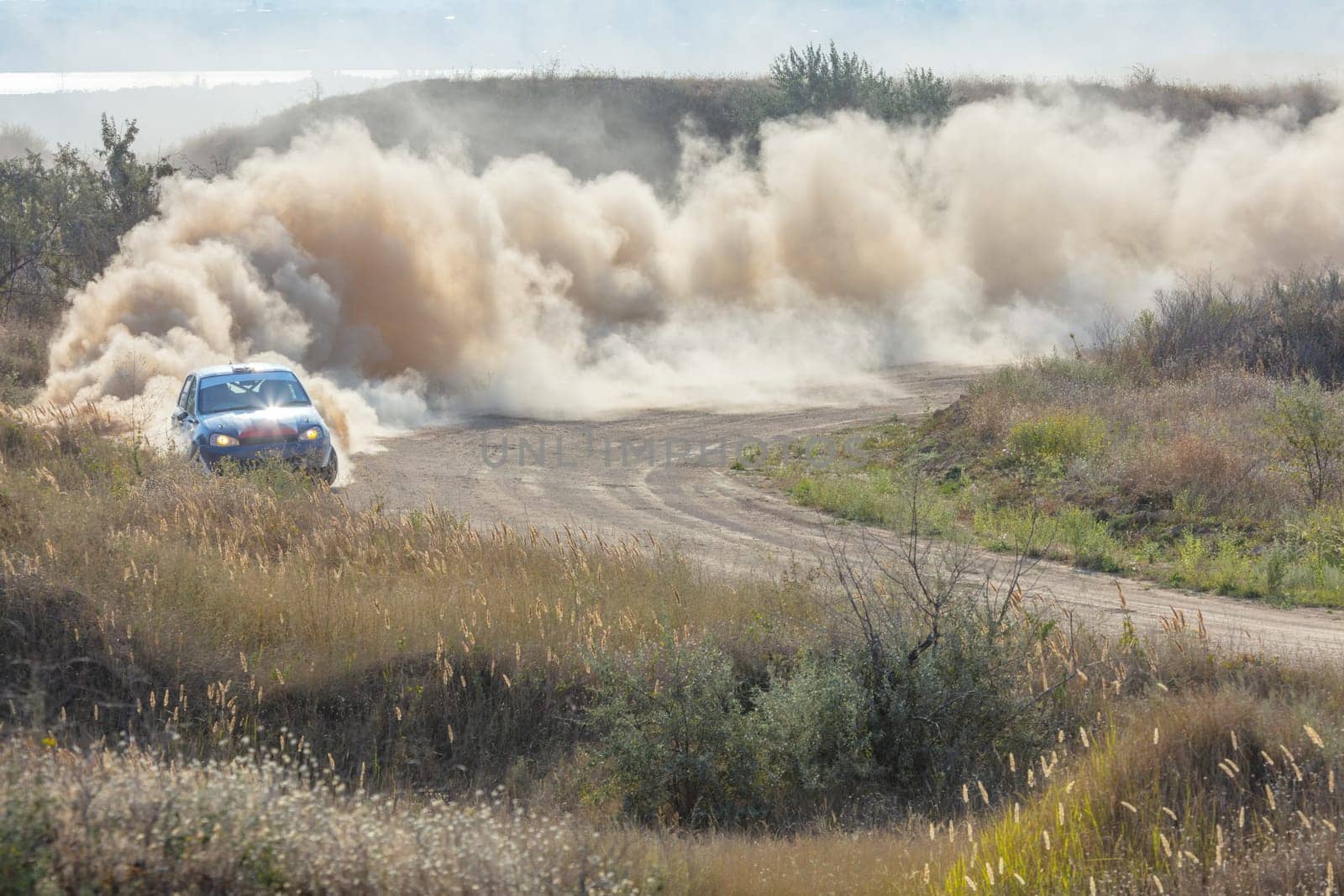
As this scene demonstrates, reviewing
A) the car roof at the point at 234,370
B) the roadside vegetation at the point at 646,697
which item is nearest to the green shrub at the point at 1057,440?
the roadside vegetation at the point at 646,697

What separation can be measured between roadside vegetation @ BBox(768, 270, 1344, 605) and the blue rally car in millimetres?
7462

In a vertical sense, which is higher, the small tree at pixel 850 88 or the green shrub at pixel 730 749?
the small tree at pixel 850 88

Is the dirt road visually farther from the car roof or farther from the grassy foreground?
the car roof

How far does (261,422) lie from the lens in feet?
58.6

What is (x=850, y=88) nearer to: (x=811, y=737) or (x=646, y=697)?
(x=646, y=697)

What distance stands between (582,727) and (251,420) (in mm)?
10535

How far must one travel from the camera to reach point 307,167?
1226 inches

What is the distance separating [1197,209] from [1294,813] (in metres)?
43.3

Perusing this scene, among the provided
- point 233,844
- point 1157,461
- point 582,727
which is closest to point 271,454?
point 582,727

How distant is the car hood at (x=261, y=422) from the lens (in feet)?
57.9

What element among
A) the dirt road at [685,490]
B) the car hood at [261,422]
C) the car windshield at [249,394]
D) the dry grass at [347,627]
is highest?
the car windshield at [249,394]

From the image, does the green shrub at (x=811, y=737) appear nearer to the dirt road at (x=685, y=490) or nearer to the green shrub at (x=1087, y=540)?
the dirt road at (x=685, y=490)

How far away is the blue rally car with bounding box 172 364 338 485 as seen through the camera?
17.5 m

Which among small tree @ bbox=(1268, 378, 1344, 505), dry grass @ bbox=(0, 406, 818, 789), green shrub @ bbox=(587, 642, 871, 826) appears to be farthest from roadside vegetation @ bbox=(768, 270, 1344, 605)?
green shrub @ bbox=(587, 642, 871, 826)
